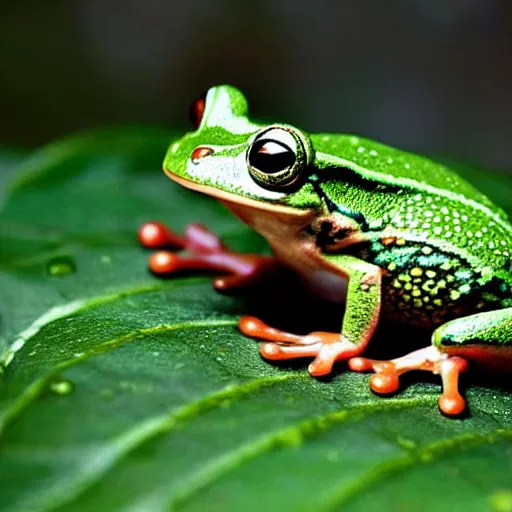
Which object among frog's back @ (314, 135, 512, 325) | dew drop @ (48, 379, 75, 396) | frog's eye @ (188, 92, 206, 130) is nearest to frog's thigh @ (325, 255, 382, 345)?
frog's back @ (314, 135, 512, 325)

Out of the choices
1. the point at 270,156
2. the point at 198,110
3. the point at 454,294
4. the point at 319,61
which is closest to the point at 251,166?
the point at 270,156

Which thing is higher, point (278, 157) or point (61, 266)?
point (278, 157)

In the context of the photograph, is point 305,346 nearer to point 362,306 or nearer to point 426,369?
point 362,306

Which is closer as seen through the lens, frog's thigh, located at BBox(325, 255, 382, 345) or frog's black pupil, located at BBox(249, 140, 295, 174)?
frog's black pupil, located at BBox(249, 140, 295, 174)

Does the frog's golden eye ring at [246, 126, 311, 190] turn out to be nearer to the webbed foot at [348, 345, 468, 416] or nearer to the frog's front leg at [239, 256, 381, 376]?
the frog's front leg at [239, 256, 381, 376]

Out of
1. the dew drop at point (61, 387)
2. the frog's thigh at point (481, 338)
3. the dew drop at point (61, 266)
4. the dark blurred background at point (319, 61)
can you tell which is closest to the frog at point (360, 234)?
the frog's thigh at point (481, 338)

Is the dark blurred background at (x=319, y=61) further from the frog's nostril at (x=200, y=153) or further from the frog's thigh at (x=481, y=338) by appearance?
the frog's thigh at (x=481, y=338)

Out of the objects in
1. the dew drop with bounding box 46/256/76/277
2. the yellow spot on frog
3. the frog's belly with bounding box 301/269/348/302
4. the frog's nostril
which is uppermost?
the frog's nostril
